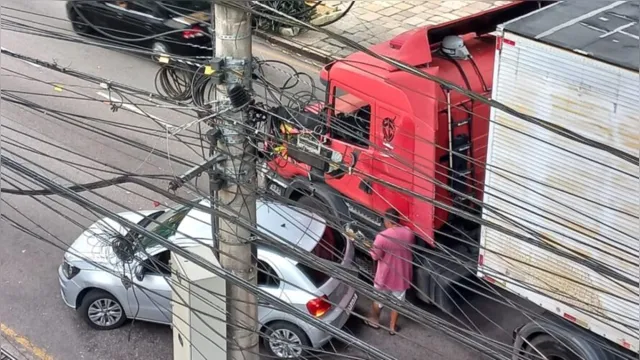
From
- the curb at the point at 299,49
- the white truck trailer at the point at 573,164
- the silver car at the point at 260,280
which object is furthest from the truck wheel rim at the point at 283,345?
the curb at the point at 299,49

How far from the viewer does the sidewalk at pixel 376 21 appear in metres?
15.2

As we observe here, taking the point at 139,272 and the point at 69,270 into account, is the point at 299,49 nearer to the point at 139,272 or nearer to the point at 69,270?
the point at 69,270

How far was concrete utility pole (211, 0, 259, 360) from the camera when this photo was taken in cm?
525

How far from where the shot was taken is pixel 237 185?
557 centimetres

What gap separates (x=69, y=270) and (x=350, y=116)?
133 inches

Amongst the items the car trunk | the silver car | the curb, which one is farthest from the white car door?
the curb

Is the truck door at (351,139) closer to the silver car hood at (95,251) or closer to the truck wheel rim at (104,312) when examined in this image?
the silver car hood at (95,251)

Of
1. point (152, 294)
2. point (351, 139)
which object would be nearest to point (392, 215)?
point (351, 139)

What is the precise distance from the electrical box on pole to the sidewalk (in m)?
9.32

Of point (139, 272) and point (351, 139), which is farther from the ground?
point (351, 139)

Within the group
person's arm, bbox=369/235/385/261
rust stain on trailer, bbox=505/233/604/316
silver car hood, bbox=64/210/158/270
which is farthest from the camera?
silver car hood, bbox=64/210/158/270

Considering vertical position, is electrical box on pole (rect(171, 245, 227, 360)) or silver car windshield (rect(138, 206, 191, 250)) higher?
electrical box on pole (rect(171, 245, 227, 360))

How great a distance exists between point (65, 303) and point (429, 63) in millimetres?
4769

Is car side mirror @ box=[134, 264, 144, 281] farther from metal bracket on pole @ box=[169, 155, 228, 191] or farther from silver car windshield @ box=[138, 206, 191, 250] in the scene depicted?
metal bracket on pole @ box=[169, 155, 228, 191]
